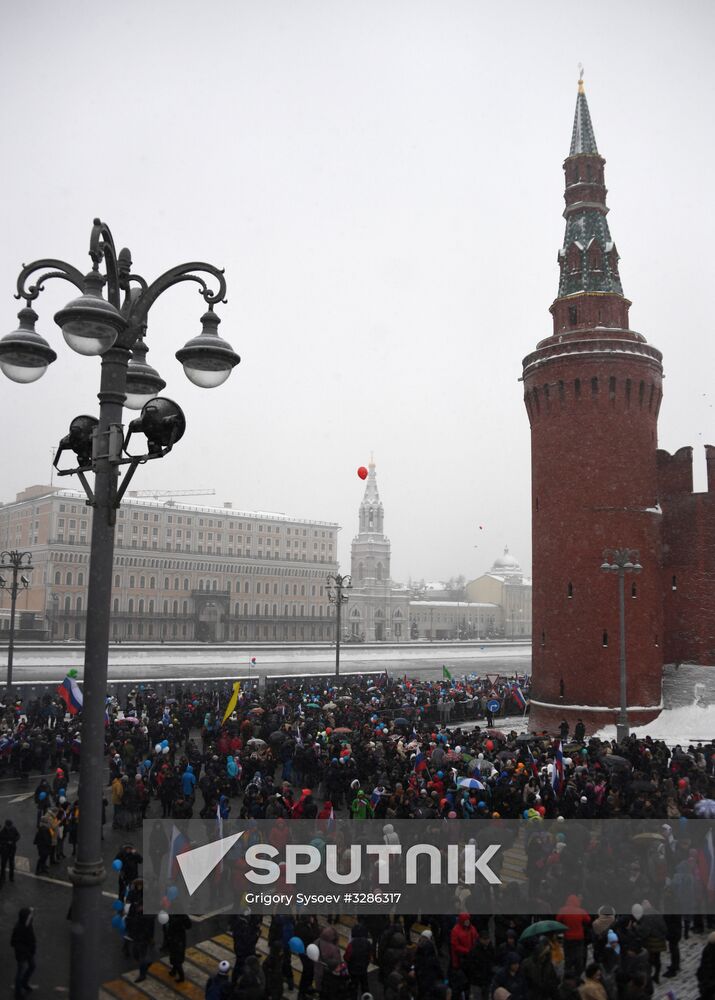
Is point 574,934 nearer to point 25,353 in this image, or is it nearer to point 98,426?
point 98,426

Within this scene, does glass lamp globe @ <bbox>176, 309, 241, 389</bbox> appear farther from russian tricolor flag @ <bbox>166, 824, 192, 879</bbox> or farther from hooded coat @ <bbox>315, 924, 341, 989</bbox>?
russian tricolor flag @ <bbox>166, 824, 192, 879</bbox>

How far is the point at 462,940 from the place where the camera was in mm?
8961

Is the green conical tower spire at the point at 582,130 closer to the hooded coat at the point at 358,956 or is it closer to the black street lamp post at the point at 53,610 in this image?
the hooded coat at the point at 358,956

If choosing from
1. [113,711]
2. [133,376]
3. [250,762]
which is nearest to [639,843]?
[250,762]

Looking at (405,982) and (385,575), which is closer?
(405,982)

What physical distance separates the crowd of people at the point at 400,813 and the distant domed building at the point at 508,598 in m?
116

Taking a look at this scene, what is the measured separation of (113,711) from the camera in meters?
24.8

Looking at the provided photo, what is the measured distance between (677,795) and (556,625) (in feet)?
48.9

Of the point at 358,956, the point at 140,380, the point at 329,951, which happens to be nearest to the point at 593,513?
the point at 358,956

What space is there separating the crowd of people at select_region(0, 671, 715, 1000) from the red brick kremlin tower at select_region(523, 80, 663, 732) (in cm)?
331

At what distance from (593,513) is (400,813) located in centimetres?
1903

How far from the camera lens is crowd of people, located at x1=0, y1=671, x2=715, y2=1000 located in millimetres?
8305

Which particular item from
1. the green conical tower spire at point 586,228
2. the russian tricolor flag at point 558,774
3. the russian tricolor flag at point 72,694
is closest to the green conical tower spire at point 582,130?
the green conical tower spire at point 586,228

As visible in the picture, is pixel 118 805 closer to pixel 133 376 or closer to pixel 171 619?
pixel 133 376
